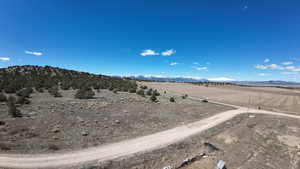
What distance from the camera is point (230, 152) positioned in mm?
9930

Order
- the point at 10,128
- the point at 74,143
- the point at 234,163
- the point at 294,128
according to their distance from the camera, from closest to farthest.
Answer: the point at 234,163, the point at 74,143, the point at 10,128, the point at 294,128

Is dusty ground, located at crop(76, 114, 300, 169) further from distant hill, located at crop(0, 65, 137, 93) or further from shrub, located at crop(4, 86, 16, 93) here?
distant hill, located at crop(0, 65, 137, 93)

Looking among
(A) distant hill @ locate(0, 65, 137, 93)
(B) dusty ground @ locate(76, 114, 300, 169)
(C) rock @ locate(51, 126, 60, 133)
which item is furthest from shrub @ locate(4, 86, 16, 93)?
(B) dusty ground @ locate(76, 114, 300, 169)

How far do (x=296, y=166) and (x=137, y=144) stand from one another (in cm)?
1026

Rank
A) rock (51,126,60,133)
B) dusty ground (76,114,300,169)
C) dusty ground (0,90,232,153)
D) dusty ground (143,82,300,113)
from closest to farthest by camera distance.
→ 1. dusty ground (76,114,300,169)
2. dusty ground (0,90,232,153)
3. rock (51,126,60,133)
4. dusty ground (143,82,300,113)

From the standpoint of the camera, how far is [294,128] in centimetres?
1540

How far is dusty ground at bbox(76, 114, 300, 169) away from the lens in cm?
825

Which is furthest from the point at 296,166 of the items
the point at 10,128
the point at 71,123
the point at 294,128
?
the point at 10,128

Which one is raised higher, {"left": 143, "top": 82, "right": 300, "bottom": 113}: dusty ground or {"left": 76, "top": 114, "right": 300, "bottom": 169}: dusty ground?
{"left": 143, "top": 82, "right": 300, "bottom": 113}: dusty ground

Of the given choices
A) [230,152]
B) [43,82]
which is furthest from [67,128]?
[43,82]

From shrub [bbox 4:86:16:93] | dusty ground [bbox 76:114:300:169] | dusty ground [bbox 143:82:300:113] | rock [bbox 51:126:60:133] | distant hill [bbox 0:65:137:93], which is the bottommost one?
dusty ground [bbox 76:114:300:169]

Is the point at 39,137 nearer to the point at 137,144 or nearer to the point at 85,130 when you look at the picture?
the point at 85,130

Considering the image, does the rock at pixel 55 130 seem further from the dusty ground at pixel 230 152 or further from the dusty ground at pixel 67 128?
the dusty ground at pixel 230 152

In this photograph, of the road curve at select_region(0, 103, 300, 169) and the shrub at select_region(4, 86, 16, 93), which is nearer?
the road curve at select_region(0, 103, 300, 169)
